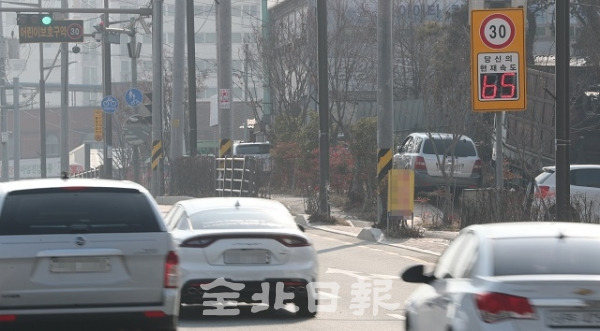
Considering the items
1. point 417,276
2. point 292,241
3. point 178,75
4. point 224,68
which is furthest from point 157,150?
point 417,276

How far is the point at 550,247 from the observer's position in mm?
8141

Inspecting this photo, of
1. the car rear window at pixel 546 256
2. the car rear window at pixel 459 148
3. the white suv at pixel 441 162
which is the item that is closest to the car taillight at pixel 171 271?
the car rear window at pixel 546 256

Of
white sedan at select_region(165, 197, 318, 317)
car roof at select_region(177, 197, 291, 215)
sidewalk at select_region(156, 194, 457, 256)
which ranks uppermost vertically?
car roof at select_region(177, 197, 291, 215)

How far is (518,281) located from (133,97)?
39529 mm

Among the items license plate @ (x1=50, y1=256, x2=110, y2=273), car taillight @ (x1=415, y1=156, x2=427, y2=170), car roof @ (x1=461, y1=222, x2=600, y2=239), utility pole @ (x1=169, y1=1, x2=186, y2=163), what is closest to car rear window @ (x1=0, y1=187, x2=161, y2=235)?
license plate @ (x1=50, y1=256, x2=110, y2=273)

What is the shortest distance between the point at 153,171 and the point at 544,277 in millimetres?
39180

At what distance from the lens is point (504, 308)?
755 centimetres

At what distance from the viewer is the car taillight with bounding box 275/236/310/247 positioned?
13337 millimetres

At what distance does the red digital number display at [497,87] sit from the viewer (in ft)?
68.8

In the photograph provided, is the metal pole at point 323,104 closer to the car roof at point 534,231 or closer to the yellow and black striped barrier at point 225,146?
the yellow and black striped barrier at point 225,146

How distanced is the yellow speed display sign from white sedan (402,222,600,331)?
12.1 m

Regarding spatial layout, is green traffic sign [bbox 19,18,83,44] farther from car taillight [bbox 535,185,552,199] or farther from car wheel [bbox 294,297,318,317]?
car wheel [bbox 294,297,318,317]

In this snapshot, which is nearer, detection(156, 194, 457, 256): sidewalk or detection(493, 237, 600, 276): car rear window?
detection(493, 237, 600, 276): car rear window

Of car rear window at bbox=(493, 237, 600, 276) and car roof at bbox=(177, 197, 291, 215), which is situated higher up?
car rear window at bbox=(493, 237, 600, 276)
